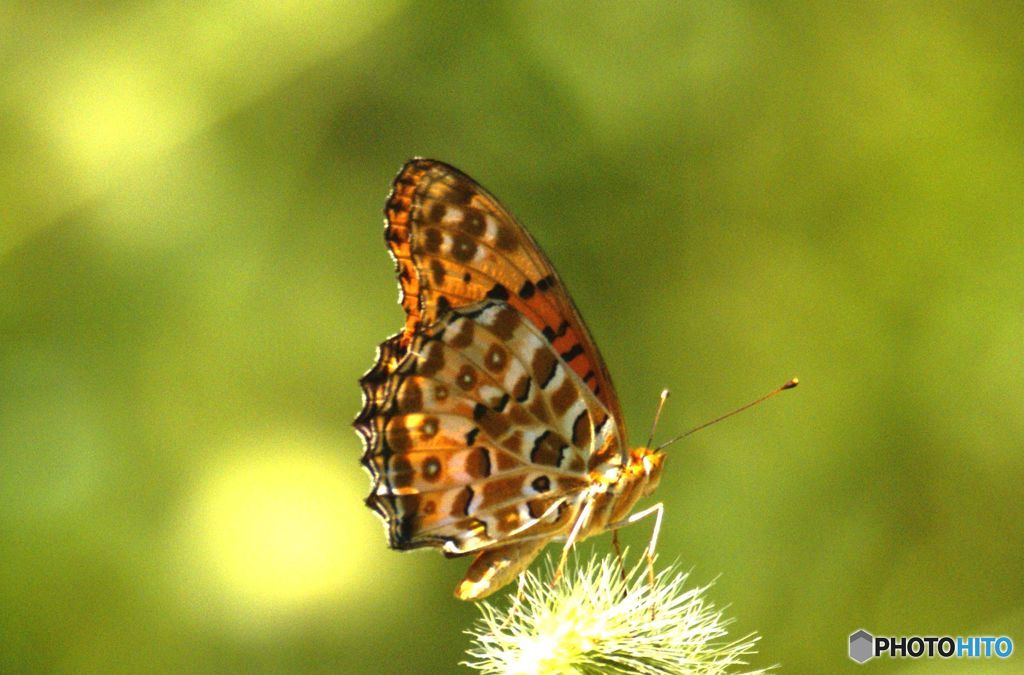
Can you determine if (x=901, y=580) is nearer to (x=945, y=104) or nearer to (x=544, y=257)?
(x=945, y=104)

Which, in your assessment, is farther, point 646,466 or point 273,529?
point 273,529

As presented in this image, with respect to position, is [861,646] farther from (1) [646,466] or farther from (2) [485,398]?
(2) [485,398]

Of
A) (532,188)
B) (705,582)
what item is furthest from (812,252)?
(705,582)

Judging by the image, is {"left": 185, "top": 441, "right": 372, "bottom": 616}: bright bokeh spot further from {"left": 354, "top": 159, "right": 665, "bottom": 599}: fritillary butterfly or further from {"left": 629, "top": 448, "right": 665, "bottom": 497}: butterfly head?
{"left": 629, "top": 448, "right": 665, "bottom": 497}: butterfly head

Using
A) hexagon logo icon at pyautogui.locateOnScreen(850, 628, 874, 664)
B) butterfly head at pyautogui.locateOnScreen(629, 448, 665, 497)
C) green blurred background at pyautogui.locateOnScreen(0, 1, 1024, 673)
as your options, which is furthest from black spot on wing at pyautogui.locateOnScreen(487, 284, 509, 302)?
hexagon logo icon at pyautogui.locateOnScreen(850, 628, 874, 664)

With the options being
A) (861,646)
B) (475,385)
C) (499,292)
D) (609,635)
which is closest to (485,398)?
(475,385)

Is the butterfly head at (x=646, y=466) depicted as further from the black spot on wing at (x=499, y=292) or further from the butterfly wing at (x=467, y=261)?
the black spot on wing at (x=499, y=292)

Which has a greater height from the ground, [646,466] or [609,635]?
[646,466]
